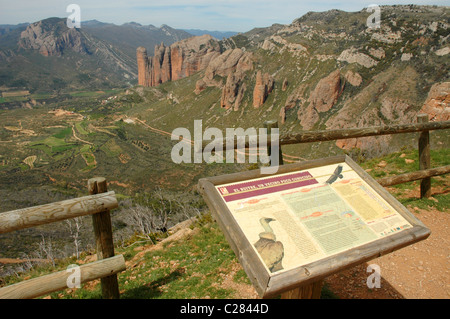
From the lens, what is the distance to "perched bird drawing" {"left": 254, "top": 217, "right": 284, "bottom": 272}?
212 centimetres

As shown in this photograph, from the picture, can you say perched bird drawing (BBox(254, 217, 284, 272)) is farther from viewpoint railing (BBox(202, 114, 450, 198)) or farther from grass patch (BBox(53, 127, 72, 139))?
grass patch (BBox(53, 127, 72, 139))

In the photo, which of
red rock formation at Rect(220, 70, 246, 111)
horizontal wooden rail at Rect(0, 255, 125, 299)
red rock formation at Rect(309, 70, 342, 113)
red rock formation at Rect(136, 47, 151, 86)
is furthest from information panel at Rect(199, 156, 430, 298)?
red rock formation at Rect(136, 47, 151, 86)

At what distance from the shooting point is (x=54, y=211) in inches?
105

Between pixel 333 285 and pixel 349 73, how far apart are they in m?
54.3

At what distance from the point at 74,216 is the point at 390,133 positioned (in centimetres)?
A: 543

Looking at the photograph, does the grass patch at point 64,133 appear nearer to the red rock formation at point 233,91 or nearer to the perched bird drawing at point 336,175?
the red rock formation at point 233,91

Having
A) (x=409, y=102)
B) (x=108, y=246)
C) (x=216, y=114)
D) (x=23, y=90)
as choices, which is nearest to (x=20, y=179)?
(x=216, y=114)

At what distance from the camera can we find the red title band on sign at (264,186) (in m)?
2.63

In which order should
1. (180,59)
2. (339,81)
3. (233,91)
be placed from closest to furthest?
(339,81)
(233,91)
(180,59)

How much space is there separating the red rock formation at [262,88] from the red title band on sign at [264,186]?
67.5 meters

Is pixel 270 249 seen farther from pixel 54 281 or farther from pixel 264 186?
pixel 54 281

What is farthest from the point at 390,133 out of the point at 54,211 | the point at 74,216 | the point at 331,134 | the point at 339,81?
the point at 339,81

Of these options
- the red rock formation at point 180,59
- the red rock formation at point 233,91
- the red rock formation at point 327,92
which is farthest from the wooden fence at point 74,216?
the red rock formation at point 180,59

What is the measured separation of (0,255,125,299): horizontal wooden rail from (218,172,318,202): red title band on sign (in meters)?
1.44
